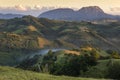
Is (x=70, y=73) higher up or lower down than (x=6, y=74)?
lower down

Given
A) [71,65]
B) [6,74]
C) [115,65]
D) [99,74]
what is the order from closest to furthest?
[6,74], [115,65], [99,74], [71,65]

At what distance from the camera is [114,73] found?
7100 centimetres

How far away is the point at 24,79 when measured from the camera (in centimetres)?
4038

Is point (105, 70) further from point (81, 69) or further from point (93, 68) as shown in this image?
point (81, 69)

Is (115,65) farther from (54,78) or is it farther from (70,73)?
(54,78)

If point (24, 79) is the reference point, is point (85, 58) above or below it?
below

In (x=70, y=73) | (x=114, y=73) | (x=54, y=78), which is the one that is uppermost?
(x=54, y=78)

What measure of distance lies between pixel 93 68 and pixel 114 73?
1897cm

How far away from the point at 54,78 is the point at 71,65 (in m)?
62.4

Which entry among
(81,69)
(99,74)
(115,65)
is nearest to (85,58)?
(81,69)

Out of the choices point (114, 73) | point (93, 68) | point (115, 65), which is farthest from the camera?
point (93, 68)

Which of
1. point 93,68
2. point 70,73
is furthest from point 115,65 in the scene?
point 70,73

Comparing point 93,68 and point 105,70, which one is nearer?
point 105,70

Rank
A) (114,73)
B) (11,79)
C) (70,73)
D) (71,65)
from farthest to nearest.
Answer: (71,65) < (70,73) < (114,73) < (11,79)
